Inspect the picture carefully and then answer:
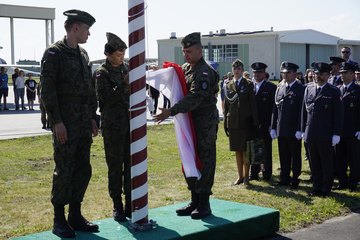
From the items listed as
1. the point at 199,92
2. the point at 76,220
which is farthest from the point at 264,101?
the point at 76,220

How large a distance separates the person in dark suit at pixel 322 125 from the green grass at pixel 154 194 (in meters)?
0.34

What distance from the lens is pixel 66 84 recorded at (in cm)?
524

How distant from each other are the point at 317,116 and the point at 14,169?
20.2 ft

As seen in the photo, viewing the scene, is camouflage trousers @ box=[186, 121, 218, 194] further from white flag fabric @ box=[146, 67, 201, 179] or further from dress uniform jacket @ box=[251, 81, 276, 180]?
dress uniform jacket @ box=[251, 81, 276, 180]

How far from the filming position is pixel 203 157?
618 centimetres

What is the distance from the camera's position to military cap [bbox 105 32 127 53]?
5.84 meters

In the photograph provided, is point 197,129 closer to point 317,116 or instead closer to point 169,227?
point 169,227

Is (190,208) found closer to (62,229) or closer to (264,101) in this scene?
(62,229)

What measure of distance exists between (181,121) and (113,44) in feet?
3.82

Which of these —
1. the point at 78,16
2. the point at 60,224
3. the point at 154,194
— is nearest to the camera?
the point at 78,16

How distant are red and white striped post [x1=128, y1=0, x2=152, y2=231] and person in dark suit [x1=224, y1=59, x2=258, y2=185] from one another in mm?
3569

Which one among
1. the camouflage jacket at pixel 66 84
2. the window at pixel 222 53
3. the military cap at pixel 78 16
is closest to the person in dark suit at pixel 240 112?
the camouflage jacket at pixel 66 84

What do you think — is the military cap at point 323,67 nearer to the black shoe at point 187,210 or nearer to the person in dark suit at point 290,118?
the person in dark suit at point 290,118

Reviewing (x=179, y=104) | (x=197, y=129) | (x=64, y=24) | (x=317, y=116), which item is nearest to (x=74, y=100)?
(x=64, y=24)
